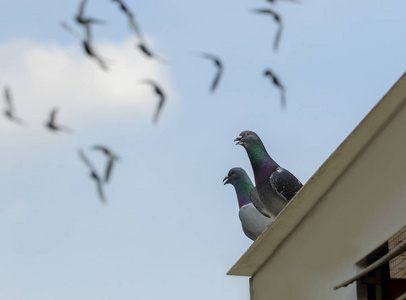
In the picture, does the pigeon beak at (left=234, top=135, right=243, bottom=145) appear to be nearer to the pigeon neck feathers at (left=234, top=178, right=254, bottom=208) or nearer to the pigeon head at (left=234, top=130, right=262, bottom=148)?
the pigeon head at (left=234, top=130, right=262, bottom=148)

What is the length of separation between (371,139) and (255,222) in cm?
602

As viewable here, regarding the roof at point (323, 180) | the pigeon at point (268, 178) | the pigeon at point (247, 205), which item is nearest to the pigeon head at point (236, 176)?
the pigeon at point (247, 205)

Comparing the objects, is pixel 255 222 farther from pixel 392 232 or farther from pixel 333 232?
pixel 392 232

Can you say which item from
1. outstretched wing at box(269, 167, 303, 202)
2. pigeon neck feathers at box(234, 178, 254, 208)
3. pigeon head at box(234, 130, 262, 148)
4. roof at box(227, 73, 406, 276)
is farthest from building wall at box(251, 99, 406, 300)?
pigeon neck feathers at box(234, 178, 254, 208)

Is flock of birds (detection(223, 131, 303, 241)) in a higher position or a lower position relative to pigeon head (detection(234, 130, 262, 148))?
lower

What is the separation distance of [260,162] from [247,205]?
1.67m

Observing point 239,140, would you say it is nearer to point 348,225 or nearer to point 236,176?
point 236,176

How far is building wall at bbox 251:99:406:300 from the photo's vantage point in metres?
5.88

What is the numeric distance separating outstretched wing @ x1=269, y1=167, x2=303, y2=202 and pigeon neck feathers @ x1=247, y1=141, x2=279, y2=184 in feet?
0.35

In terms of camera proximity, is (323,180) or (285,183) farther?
(285,183)

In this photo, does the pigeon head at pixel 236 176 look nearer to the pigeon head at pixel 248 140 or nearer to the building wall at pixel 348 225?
the pigeon head at pixel 248 140

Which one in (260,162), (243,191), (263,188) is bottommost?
(263,188)

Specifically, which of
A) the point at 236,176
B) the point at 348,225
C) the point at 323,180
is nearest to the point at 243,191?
the point at 236,176

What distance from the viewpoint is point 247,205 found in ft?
41.2
